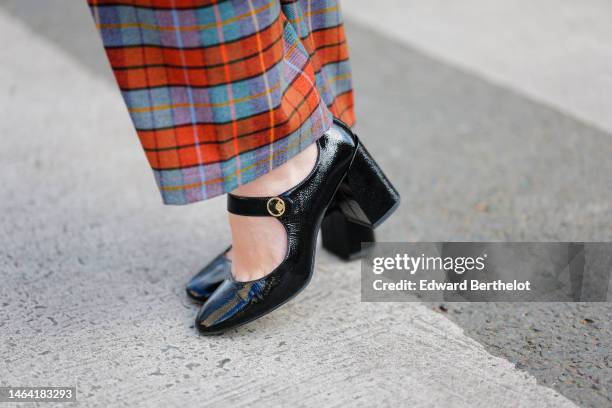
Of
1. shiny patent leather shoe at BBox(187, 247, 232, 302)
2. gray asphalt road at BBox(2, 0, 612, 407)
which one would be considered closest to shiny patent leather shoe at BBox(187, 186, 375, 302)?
shiny patent leather shoe at BBox(187, 247, 232, 302)

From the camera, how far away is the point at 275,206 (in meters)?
1.27

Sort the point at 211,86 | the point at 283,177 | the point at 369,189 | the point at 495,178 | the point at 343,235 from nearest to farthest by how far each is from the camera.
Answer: the point at 211,86 < the point at 283,177 < the point at 369,189 < the point at 343,235 < the point at 495,178

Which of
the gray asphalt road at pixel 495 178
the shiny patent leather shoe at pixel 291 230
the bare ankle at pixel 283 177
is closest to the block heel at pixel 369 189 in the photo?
the shiny patent leather shoe at pixel 291 230

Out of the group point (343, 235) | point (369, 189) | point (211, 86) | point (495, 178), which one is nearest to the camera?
point (211, 86)

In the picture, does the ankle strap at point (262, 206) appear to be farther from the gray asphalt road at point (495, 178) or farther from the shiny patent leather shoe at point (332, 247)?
the gray asphalt road at point (495, 178)

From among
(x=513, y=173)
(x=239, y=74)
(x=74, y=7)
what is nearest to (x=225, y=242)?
(x=239, y=74)

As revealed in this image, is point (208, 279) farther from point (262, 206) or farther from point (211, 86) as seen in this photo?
point (211, 86)

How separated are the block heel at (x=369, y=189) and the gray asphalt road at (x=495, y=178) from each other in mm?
254

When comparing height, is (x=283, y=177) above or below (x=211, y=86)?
below

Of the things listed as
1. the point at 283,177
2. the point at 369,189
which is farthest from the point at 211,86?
the point at 369,189

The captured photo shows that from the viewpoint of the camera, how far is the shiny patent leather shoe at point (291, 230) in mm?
1284

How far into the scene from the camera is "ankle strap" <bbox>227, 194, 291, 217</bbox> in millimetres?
1270

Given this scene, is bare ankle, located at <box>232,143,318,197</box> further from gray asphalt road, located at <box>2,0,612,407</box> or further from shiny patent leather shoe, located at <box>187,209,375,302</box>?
gray asphalt road, located at <box>2,0,612,407</box>

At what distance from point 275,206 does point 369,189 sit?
218 mm
